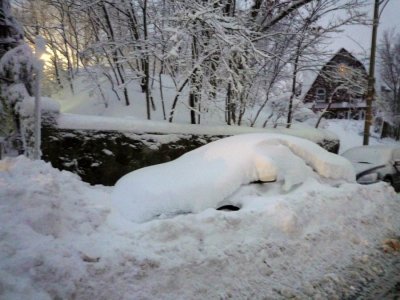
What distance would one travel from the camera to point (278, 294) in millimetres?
3504

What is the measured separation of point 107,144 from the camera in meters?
6.78

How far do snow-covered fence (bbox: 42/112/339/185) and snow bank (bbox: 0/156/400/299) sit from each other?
1.78m

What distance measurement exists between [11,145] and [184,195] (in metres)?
4.71

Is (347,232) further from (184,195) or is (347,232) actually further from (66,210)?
(66,210)

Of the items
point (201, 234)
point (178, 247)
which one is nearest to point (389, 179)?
point (201, 234)

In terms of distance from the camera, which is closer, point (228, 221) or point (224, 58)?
point (228, 221)

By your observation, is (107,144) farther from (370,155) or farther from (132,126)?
(370,155)

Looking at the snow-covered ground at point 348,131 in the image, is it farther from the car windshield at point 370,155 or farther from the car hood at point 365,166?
the car hood at point 365,166

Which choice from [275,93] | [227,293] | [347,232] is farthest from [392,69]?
[227,293]

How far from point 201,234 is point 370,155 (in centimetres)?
754

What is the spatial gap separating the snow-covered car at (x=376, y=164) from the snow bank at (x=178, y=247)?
3726 mm

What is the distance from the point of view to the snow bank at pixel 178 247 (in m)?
2.97

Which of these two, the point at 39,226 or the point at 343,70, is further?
the point at 343,70

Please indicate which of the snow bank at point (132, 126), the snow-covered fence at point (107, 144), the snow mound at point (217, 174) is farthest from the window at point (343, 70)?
the snow mound at point (217, 174)
